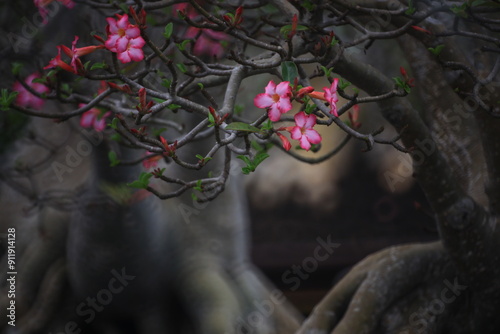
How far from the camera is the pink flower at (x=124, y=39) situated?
1.62 m

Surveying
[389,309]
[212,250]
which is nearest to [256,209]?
[212,250]

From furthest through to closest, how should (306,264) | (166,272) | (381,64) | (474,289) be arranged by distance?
(306,264) → (381,64) → (166,272) → (474,289)

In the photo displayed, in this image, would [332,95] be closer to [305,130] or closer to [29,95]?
[305,130]

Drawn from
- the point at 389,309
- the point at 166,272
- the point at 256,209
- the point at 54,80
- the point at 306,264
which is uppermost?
the point at 54,80

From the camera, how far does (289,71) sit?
159cm

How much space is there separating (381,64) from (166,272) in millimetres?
2973

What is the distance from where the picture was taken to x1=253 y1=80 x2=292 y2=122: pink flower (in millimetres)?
1508

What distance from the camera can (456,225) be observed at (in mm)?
2416

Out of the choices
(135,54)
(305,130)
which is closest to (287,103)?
(305,130)

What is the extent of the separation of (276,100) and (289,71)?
104 mm

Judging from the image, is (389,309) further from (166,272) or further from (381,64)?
(381,64)

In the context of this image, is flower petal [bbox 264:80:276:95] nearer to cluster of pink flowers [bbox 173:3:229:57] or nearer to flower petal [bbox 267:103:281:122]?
flower petal [bbox 267:103:281:122]

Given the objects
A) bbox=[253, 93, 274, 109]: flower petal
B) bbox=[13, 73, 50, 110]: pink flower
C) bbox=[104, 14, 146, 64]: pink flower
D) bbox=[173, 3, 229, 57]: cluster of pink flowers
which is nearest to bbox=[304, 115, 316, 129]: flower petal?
bbox=[253, 93, 274, 109]: flower petal
